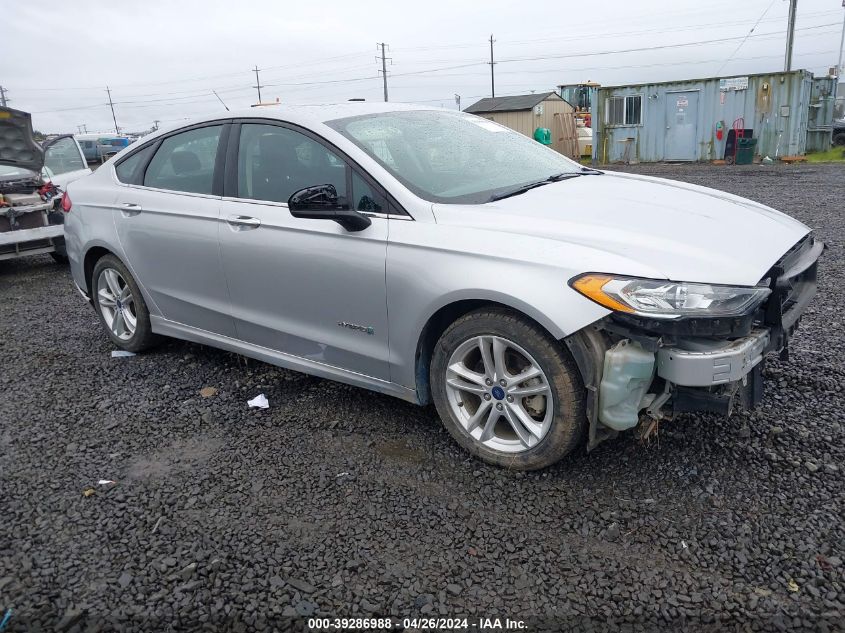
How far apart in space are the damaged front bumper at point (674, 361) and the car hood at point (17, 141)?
7.63m

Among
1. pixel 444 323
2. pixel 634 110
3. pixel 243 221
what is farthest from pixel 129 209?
pixel 634 110

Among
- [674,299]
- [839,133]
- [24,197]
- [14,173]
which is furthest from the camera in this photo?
[839,133]

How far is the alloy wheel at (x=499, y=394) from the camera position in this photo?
2990 mm

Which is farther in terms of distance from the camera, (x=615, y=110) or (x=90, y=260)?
(x=615, y=110)

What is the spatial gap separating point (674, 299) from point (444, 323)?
1.09 m

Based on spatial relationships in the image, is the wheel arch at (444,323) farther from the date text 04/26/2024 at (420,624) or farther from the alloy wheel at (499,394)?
the date text 04/26/2024 at (420,624)

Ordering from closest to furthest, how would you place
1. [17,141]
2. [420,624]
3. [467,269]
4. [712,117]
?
1. [420,624]
2. [467,269]
3. [17,141]
4. [712,117]

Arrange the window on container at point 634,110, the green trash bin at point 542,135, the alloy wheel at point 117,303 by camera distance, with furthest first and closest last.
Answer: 1. the green trash bin at point 542,135
2. the window on container at point 634,110
3. the alloy wheel at point 117,303

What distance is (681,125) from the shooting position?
2280 cm

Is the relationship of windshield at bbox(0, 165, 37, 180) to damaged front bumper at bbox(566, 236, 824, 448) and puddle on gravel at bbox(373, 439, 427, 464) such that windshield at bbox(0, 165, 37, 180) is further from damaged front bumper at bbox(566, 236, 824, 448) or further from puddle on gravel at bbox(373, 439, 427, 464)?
damaged front bumper at bbox(566, 236, 824, 448)

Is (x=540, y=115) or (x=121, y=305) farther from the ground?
(x=540, y=115)

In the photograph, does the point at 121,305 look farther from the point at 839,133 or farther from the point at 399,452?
the point at 839,133

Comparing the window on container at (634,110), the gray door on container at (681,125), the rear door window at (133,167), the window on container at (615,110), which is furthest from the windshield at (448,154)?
the window on container at (615,110)

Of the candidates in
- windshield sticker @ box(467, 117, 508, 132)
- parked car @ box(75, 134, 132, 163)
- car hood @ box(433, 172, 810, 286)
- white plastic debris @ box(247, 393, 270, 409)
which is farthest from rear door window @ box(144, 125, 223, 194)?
parked car @ box(75, 134, 132, 163)
